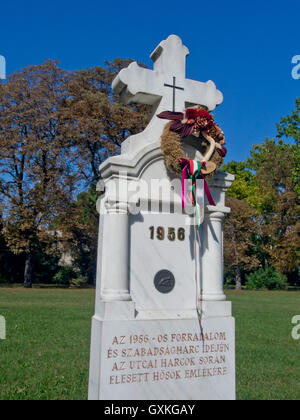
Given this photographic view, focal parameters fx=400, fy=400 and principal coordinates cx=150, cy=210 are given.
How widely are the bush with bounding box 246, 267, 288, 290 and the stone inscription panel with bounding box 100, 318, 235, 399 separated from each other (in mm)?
27874

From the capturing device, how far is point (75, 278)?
110 feet

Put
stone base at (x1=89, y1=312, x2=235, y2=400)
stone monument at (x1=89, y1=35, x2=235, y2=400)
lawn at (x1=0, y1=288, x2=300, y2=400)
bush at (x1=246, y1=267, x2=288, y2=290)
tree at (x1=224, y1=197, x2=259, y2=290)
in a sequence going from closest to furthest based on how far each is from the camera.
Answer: stone base at (x1=89, y1=312, x2=235, y2=400) < stone monument at (x1=89, y1=35, x2=235, y2=400) < lawn at (x1=0, y1=288, x2=300, y2=400) < tree at (x1=224, y1=197, x2=259, y2=290) < bush at (x1=246, y1=267, x2=288, y2=290)

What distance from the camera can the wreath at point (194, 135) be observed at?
15.2ft

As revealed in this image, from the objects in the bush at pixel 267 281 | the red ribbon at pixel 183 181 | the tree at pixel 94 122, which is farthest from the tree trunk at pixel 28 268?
the red ribbon at pixel 183 181

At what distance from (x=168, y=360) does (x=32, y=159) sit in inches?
876

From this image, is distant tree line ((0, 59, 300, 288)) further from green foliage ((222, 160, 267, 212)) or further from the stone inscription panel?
the stone inscription panel

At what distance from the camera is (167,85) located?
5.01m

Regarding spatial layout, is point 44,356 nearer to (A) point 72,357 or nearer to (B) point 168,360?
(A) point 72,357

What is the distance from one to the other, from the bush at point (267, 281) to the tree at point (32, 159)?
16069 mm

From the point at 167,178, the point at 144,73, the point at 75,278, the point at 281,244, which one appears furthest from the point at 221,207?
the point at 75,278

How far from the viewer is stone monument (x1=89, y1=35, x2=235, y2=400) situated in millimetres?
4105

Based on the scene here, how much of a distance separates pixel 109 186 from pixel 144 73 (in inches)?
58.6

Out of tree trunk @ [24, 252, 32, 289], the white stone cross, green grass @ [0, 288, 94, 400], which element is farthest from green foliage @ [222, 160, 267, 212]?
the white stone cross

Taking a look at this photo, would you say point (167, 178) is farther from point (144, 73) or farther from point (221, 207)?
point (144, 73)
